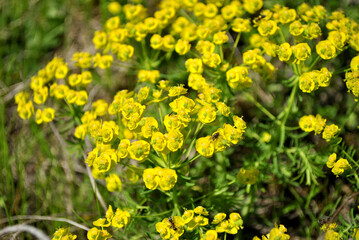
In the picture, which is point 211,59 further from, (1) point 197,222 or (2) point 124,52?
(1) point 197,222

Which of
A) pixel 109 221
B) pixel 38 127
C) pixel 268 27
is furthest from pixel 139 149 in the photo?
pixel 38 127

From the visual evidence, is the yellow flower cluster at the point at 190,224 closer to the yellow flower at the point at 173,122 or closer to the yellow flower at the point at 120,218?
the yellow flower at the point at 120,218

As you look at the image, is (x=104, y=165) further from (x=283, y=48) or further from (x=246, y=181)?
(x=283, y=48)

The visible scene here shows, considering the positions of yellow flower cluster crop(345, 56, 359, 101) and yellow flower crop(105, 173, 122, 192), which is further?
yellow flower crop(105, 173, 122, 192)

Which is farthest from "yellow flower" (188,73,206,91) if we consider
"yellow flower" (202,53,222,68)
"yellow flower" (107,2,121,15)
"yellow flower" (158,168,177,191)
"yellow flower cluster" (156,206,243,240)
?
"yellow flower" (107,2,121,15)

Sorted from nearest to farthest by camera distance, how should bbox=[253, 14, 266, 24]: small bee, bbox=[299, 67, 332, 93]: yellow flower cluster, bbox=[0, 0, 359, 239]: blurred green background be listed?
bbox=[299, 67, 332, 93]: yellow flower cluster → bbox=[253, 14, 266, 24]: small bee → bbox=[0, 0, 359, 239]: blurred green background

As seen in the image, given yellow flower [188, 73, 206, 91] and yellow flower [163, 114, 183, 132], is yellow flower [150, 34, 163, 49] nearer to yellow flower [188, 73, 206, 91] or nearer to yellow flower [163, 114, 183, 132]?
yellow flower [188, 73, 206, 91]

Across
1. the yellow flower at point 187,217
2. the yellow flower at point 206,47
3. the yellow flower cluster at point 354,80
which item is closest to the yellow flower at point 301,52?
the yellow flower cluster at point 354,80

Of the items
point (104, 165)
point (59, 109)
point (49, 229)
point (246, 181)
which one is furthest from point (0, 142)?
point (246, 181)
